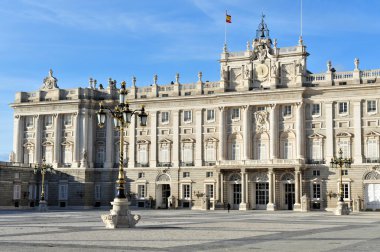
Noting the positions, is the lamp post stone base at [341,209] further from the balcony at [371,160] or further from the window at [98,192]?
the window at [98,192]

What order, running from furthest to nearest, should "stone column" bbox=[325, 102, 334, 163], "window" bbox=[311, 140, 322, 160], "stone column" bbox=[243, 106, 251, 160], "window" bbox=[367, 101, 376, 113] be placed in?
1. "stone column" bbox=[243, 106, 251, 160]
2. "window" bbox=[311, 140, 322, 160]
3. "stone column" bbox=[325, 102, 334, 163]
4. "window" bbox=[367, 101, 376, 113]

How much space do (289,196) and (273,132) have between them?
6883 millimetres

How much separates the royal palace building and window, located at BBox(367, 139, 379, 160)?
0.10 meters

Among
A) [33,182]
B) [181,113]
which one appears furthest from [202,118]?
[33,182]

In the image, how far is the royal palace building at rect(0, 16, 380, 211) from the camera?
2680 inches

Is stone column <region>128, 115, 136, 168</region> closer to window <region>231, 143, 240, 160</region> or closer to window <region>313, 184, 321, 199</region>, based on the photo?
window <region>231, 143, 240, 160</region>

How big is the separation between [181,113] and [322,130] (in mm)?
16166

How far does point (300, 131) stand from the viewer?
69.2 meters

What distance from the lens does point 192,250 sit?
21.3 meters

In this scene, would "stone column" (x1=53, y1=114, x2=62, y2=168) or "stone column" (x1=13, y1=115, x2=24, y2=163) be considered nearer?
"stone column" (x1=53, y1=114, x2=62, y2=168)

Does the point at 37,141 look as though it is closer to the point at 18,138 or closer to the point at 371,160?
the point at 18,138

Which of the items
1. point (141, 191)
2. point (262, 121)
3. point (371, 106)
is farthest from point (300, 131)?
point (141, 191)

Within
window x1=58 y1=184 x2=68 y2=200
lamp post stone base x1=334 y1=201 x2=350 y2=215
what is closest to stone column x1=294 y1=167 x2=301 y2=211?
lamp post stone base x1=334 y1=201 x2=350 y2=215

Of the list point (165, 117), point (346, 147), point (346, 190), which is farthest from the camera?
point (165, 117)
